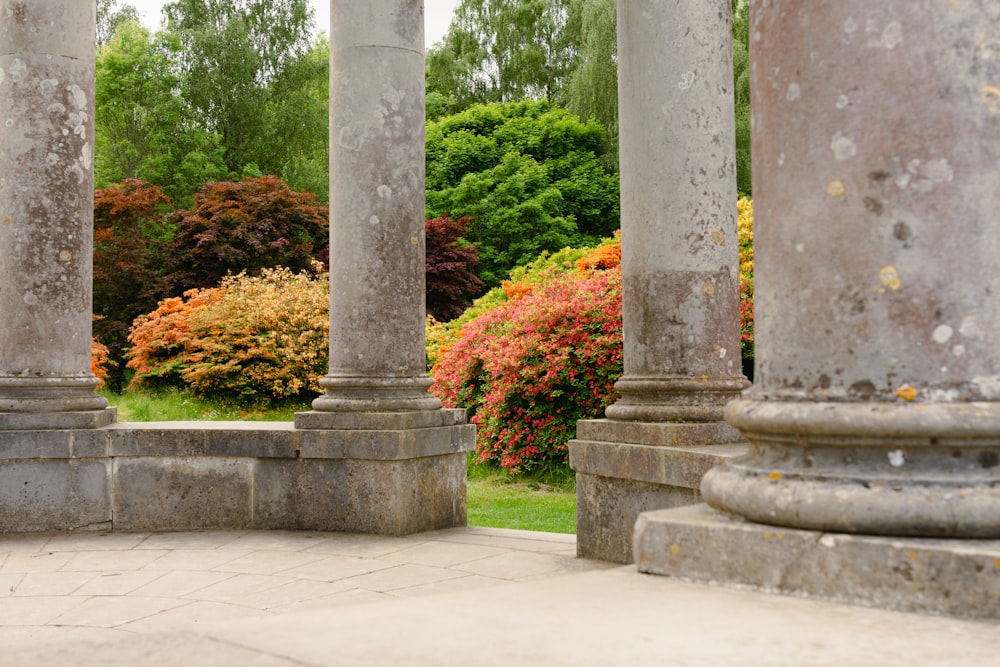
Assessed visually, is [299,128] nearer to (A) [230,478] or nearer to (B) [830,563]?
(A) [230,478]

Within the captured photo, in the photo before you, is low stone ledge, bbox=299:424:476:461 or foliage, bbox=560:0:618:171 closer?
low stone ledge, bbox=299:424:476:461

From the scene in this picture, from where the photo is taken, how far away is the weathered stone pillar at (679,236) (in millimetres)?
8258

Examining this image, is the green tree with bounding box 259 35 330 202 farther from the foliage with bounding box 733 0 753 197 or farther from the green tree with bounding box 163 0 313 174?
the foliage with bounding box 733 0 753 197

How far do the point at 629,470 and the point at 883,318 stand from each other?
4.77 m

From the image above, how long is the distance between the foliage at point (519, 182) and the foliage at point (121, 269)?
12.4 m

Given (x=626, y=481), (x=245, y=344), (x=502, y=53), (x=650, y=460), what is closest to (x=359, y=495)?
(x=626, y=481)

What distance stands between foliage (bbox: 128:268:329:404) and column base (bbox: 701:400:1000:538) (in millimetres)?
20613

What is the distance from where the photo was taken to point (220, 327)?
24156 mm

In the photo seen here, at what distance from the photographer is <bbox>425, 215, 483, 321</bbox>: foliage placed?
3284 cm

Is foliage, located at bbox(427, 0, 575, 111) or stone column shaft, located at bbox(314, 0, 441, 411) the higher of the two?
foliage, located at bbox(427, 0, 575, 111)

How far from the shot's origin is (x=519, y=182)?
3841cm

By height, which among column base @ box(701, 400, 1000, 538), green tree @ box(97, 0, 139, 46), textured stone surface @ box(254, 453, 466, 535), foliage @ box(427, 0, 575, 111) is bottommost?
textured stone surface @ box(254, 453, 466, 535)

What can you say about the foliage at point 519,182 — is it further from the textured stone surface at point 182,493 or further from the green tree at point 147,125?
the textured stone surface at point 182,493

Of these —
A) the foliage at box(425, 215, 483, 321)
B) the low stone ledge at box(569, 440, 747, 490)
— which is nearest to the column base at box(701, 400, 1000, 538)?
the low stone ledge at box(569, 440, 747, 490)
